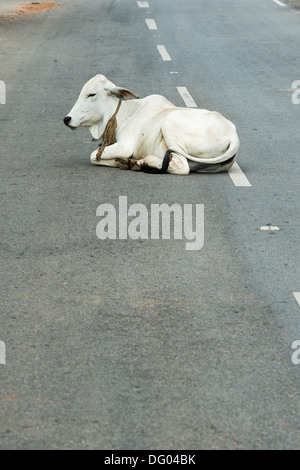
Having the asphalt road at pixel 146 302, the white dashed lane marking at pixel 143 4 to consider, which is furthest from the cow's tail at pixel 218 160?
the white dashed lane marking at pixel 143 4

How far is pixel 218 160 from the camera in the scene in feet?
30.6

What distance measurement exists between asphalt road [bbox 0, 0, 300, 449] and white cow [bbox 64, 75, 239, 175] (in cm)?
18

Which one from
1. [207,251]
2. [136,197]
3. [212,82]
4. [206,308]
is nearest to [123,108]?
[136,197]

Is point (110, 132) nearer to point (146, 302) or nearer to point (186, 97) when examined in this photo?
point (146, 302)

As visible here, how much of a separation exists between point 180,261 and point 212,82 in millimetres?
8580

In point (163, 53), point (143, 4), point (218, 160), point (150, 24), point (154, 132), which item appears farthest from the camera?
point (143, 4)

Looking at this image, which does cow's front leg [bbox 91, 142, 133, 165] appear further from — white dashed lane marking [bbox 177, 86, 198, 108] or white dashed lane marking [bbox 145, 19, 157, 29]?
white dashed lane marking [bbox 145, 19, 157, 29]

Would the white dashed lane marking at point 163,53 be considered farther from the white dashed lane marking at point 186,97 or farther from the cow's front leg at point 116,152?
the cow's front leg at point 116,152

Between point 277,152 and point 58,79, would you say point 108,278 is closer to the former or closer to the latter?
point 277,152

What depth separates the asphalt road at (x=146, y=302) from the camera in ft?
15.0

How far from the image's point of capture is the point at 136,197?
28.3ft

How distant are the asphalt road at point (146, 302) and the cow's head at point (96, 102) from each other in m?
0.54

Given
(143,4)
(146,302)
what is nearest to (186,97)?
(146,302)

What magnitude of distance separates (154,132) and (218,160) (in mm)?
705
